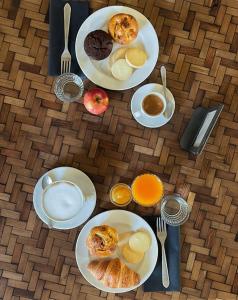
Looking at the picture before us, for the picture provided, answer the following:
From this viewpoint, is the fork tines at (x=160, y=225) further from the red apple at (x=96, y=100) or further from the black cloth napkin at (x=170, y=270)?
the red apple at (x=96, y=100)

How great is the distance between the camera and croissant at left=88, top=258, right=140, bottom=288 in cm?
115

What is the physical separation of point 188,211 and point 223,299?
27 cm

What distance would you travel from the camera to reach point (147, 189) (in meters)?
1.20

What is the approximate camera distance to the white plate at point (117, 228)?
1.18 metres

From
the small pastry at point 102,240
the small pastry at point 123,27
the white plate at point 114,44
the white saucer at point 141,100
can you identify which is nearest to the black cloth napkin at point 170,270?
the small pastry at point 102,240

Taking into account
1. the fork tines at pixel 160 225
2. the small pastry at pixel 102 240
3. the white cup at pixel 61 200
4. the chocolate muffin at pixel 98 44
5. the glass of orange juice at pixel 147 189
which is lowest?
the small pastry at pixel 102 240

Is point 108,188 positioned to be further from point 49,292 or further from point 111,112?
point 49,292

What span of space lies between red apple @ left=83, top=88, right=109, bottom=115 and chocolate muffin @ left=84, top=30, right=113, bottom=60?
3.5 inches

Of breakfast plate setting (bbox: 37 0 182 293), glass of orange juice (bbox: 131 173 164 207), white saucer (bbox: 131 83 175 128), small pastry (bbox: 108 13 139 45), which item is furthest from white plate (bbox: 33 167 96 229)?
small pastry (bbox: 108 13 139 45)

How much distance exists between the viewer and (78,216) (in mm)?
1183

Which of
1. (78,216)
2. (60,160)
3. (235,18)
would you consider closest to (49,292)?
(78,216)

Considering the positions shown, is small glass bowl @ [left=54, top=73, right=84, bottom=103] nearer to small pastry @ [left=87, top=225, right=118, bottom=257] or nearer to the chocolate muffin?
the chocolate muffin

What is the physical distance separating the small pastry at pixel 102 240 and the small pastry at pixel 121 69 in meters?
0.40

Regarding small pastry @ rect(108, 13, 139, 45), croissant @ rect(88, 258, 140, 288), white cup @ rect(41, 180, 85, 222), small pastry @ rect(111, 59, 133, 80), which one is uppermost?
small pastry @ rect(108, 13, 139, 45)
